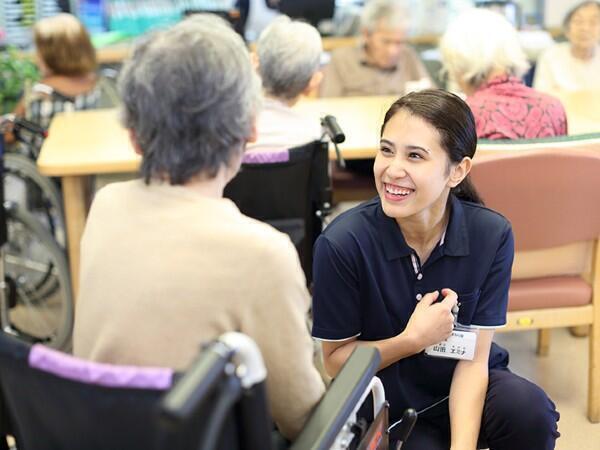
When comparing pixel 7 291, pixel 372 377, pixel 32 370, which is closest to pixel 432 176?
pixel 372 377

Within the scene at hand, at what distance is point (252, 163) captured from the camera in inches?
92.0

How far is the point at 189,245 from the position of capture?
114cm

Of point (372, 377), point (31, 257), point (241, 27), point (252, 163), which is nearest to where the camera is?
point (372, 377)

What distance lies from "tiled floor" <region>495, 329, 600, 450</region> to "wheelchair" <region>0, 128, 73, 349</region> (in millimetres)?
Result: 1534

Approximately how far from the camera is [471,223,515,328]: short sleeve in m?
1.72

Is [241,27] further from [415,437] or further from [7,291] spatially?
[415,437]

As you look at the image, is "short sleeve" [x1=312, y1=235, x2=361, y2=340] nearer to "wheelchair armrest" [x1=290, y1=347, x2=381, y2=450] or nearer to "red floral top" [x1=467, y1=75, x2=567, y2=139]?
"wheelchair armrest" [x1=290, y1=347, x2=381, y2=450]

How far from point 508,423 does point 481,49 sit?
1465 mm

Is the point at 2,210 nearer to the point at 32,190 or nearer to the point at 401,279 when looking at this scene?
the point at 32,190

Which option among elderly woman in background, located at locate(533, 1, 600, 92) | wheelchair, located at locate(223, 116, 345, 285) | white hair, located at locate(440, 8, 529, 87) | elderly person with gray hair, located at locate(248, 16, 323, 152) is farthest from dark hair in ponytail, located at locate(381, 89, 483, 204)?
elderly woman in background, located at locate(533, 1, 600, 92)

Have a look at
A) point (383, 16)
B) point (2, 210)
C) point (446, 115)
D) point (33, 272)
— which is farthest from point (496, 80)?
point (33, 272)

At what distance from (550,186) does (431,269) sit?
1.84 ft

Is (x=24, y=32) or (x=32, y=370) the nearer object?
(x=32, y=370)

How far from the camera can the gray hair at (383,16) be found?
394cm
